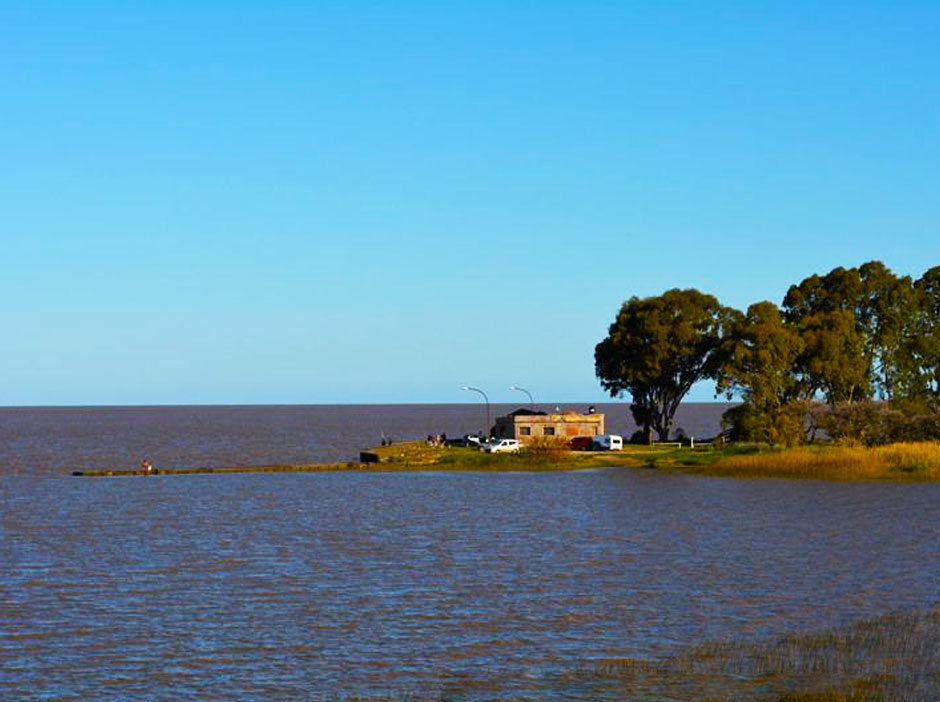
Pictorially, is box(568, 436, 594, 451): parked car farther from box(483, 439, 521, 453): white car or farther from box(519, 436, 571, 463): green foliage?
box(519, 436, 571, 463): green foliage

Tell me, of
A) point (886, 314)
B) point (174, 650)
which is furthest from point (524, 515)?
point (886, 314)

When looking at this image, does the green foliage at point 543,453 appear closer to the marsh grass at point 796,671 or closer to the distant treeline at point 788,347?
the distant treeline at point 788,347

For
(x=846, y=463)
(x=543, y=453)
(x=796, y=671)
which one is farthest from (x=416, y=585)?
(x=543, y=453)

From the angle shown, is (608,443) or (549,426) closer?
(608,443)

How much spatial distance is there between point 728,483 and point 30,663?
226 ft

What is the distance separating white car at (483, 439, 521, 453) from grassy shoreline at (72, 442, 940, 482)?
157cm

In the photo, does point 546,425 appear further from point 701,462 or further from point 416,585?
point 416,585

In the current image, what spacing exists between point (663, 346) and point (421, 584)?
3434 inches

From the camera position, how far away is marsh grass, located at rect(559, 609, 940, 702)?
995 inches

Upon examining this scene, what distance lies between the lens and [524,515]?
6988 centimetres

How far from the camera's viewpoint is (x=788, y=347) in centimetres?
11731

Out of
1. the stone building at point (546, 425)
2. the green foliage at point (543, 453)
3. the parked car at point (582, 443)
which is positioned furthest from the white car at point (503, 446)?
the stone building at point (546, 425)

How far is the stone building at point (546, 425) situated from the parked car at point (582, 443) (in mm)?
2004

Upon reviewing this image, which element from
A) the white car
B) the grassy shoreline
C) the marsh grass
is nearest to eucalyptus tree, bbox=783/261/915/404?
the grassy shoreline
